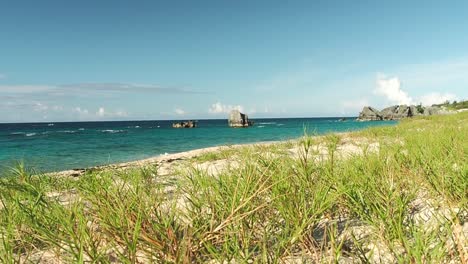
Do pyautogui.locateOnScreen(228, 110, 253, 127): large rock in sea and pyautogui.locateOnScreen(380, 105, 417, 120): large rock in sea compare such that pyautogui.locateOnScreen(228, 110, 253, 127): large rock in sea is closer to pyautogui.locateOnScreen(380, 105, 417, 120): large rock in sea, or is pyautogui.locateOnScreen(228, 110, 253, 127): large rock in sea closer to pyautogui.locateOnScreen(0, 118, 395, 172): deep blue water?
pyautogui.locateOnScreen(0, 118, 395, 172): deep blue water

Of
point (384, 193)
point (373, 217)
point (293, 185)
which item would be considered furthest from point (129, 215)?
point (384, 193)

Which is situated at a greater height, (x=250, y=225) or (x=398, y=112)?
(x=398, y=112)

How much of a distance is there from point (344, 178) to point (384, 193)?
48cm

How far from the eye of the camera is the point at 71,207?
6.22ft

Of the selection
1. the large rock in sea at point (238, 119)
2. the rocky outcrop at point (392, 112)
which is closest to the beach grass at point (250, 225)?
the large rock in sea at point (238, 119)

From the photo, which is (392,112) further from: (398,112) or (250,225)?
(250,225)

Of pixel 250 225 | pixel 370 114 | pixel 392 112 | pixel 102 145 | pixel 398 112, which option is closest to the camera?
pixel 250 225

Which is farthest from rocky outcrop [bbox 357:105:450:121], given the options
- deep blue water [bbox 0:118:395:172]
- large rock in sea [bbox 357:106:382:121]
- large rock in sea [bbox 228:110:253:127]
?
deep blue water [bbox 0:118:395:172]

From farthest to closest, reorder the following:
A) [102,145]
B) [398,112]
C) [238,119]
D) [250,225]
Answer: [398,112] → [238,119] → [102,145] → [250,225]

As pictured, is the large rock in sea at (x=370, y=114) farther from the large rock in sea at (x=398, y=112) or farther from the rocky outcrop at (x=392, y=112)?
the large rock in sea at (x=398, y=112)

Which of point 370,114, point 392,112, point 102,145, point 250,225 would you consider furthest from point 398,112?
point 250,225

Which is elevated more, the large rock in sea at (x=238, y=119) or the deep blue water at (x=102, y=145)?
the large rock in sea at (x=238, y=119)

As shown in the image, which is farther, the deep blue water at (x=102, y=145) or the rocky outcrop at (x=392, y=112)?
the rocky outcrop at (x=392, y=112)

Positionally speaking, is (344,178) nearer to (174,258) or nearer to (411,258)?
(411,258)
